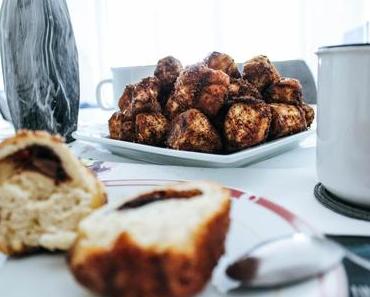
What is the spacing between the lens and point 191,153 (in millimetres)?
555

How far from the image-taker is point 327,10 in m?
2.08

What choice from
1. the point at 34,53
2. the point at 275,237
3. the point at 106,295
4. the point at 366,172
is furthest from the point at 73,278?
the point at 34,53

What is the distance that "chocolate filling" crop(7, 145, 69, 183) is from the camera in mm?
371

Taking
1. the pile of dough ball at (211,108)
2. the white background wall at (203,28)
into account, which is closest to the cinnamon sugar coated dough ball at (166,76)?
the pile of dough ball at (211,108)

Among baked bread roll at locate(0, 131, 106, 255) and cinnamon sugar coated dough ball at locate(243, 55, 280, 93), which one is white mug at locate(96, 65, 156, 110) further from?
baked bread roll at locate(0, 131, 106, 255)

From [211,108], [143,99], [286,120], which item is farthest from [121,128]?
[286,120]

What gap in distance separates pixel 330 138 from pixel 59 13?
23.0 inches

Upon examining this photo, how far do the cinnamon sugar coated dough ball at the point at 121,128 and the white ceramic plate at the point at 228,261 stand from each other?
0.34m

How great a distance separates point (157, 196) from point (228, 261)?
0.09 m

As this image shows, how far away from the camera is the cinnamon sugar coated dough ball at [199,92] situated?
0.64 metres

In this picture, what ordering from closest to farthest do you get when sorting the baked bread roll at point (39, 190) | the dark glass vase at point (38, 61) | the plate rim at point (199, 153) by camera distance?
the baked bread roll at point (39, 190)
the plate rim at point (199, 153)
the dark glass vase at point (38, 61)

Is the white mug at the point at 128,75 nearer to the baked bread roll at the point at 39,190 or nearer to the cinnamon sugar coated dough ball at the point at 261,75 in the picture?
the cinnamon sugar coated dough ball at the point at 261,75

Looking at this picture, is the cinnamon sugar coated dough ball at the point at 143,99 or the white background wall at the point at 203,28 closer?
the cinnamon sugar coated dough ball at the point at 143,99

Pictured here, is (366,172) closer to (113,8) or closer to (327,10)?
(327,10)
